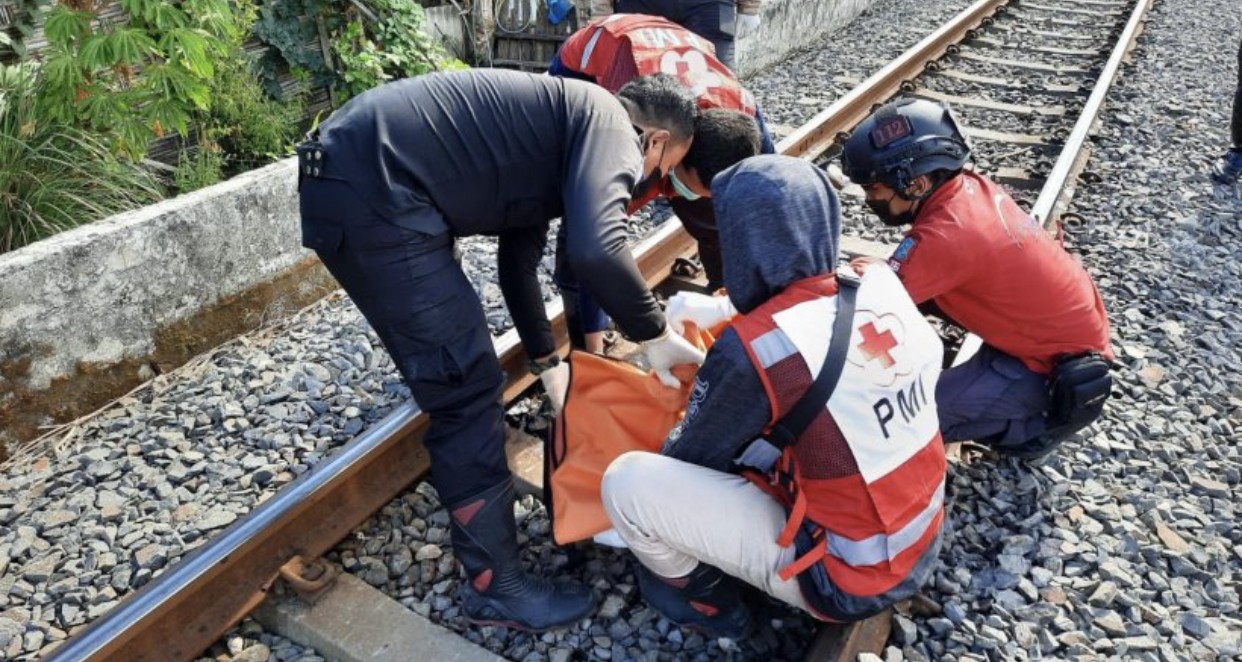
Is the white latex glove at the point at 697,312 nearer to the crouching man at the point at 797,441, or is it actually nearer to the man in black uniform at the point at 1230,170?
the crouching man at the point at 797,441

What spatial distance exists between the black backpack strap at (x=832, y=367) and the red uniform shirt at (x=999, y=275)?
102 cm

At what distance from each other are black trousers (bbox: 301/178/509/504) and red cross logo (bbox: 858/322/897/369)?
117 centimetres

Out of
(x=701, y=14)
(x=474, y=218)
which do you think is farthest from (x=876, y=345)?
(x=701, y=14)

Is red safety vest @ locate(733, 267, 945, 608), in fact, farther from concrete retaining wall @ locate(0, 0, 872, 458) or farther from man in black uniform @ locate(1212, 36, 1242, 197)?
man in black uniform @ locate(1212, 36, 1242, 197)

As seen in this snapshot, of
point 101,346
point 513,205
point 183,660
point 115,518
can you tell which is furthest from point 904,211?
point 101,346

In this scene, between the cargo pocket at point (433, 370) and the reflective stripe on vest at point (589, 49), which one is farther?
the reflective stripe on vest at point (589, 49)

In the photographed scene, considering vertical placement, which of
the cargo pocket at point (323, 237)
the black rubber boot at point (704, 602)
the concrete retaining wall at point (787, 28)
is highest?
the cargo pocket at point (323, 237)

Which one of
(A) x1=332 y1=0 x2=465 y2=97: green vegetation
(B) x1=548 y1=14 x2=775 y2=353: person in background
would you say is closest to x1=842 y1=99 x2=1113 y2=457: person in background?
(B) x1=548 y1=14 x2=775 y2=353: person in background

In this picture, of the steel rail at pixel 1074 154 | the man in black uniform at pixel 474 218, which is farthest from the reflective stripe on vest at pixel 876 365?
the steel rail at pixel 1074 154

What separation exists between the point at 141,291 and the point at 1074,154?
17.9 feet

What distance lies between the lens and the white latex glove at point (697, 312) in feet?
10.4

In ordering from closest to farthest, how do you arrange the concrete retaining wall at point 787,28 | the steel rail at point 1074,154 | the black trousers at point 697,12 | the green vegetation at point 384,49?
the steel rail at point 1074,154 → the black trousers at point 697,12 → the green vegetation at point 384,49 → the concrete retaining wall at point 787,28

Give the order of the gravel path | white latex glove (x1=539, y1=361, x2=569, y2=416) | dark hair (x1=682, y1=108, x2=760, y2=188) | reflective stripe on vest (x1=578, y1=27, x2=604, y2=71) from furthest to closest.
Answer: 1. reflective stripe on vest (x1=578, y1=27, x2=604, y2=71)
2. white latex glove (x1=539, y1=361, x2=569, y2=416)
3. dark hair (x1=682, y1=108, x2=760, y2=188)
4. the gravel path

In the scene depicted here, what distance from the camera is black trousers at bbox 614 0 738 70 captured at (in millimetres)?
6020
